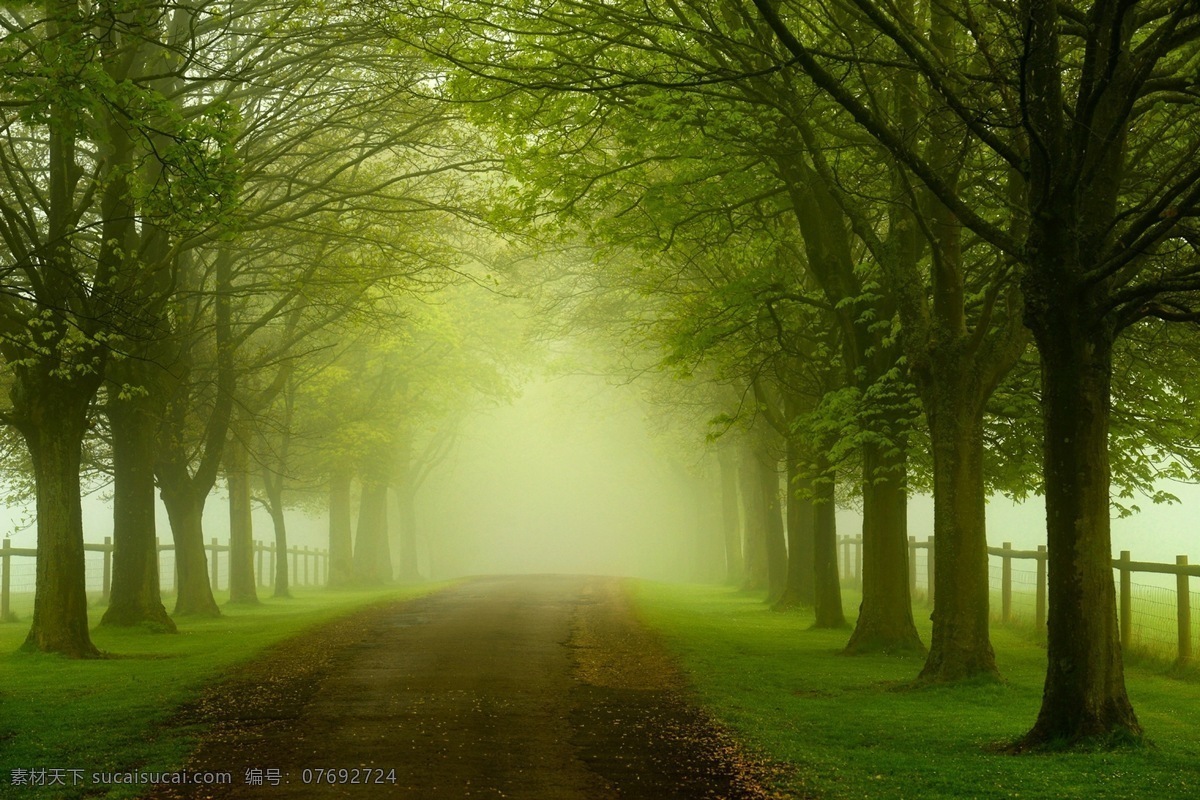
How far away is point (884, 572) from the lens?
16.9m

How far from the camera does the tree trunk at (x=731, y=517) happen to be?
1684 inches

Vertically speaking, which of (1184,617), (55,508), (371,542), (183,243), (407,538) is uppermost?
(183,243)

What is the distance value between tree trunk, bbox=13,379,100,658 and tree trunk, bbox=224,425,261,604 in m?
13.6

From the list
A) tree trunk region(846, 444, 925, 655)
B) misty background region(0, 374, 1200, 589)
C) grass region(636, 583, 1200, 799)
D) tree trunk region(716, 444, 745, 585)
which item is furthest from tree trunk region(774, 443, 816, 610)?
misty background region(0, 374, 1200, 589)

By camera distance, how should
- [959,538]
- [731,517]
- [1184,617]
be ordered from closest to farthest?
[959,538]
[1184,617]
[731,517]

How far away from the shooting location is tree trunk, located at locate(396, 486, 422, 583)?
5225cm

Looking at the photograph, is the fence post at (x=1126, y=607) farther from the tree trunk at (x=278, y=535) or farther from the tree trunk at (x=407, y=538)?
the tree trunk at (x=407, y=538)

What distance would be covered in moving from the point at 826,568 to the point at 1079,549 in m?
12.5

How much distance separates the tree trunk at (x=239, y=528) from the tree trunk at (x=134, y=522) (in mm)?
8094

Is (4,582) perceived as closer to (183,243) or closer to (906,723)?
(183,243)

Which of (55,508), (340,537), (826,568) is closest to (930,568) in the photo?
(826,568)

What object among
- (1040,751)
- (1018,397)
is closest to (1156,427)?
(1018,397)

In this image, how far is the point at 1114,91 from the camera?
33.0 ft

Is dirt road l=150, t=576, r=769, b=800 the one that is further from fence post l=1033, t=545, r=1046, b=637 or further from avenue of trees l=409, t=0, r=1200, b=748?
fence post l=1033, t=545, r=1046, b=637
